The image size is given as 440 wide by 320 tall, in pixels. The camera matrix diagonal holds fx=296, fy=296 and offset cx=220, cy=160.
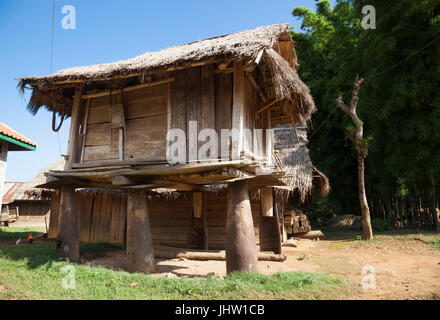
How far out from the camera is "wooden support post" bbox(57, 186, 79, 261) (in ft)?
23.3

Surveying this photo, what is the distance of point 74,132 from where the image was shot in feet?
24.1

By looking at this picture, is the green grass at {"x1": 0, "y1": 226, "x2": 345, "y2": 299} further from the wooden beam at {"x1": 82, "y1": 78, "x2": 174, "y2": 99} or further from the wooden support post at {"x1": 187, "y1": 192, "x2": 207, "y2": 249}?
the wooden beam at {"x1": 82, "y1": 78, "x2": 174, "y2": 99}

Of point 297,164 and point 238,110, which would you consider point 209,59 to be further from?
point 297,164

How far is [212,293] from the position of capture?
15.6 ft

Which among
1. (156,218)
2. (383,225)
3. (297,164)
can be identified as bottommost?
(383,225)

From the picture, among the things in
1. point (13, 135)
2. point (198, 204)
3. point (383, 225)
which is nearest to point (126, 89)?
point (198, 204)

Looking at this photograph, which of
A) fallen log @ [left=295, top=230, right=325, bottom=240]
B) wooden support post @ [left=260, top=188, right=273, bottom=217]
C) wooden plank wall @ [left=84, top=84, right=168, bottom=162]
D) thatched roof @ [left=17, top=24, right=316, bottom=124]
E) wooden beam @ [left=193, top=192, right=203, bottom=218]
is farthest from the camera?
fallen log @ [left=295, top=230, right=325, bottom=240]

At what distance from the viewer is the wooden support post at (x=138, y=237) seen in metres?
6.45

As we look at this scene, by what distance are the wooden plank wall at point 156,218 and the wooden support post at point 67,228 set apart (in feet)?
10.3

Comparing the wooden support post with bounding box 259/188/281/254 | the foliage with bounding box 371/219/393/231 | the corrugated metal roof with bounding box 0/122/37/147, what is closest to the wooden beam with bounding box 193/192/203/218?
the wooden support post with bounding box 259/188/281/254

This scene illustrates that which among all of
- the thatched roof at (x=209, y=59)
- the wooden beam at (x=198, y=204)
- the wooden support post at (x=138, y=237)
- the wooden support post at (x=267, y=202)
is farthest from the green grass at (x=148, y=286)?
the wooden beam at (x=198, y=204)

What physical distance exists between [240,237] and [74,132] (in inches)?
189

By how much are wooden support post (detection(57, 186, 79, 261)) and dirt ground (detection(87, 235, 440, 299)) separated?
0.64 metres

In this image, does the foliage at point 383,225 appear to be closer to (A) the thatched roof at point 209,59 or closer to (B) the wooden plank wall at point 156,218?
(B) the wooden plank wall at point 156,218
